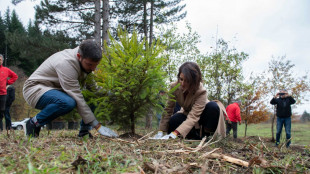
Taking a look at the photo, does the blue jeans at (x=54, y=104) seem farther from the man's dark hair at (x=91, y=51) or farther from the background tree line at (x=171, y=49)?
the background tree line at (x=171, y=49)

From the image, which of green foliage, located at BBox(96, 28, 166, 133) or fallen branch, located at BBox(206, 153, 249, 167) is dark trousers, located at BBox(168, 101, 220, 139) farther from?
fallen branch, located at BBox(206, 153, 249, 167)

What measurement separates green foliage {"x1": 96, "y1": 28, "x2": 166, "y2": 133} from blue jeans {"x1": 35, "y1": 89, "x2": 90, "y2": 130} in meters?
0.39

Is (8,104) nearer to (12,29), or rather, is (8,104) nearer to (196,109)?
(196,109)

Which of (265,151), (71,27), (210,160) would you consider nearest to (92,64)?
(210,160)

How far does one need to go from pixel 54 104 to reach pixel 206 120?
2.18 metres

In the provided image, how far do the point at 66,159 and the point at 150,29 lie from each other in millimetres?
15367

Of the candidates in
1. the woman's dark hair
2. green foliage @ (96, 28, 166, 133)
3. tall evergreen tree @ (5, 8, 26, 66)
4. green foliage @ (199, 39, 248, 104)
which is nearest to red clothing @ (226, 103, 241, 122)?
green foliage @ (199, 39, 248, 104)

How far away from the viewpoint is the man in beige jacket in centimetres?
276

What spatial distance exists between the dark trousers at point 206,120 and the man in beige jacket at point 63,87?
1.13 metres

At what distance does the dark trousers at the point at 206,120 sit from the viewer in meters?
3.39

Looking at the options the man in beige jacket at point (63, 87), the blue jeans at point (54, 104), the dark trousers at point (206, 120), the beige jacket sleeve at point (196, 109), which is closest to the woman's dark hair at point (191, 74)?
the beige jacket sleeve at point (196, 109)

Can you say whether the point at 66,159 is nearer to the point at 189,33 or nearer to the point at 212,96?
the point at 212,96

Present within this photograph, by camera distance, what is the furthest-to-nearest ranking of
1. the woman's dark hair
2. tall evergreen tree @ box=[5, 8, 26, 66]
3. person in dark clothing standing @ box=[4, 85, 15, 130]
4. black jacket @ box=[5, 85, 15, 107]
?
1. tall evergreen tree @ box=[5, 8, 26, 66]
2. black jacket @ box=[5, 85, 15, 107]
3. person in dark clothing standing @ box=[4, 85, 15, 130]
4. the woman's dark hair

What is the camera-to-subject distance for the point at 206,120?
3479 mm
